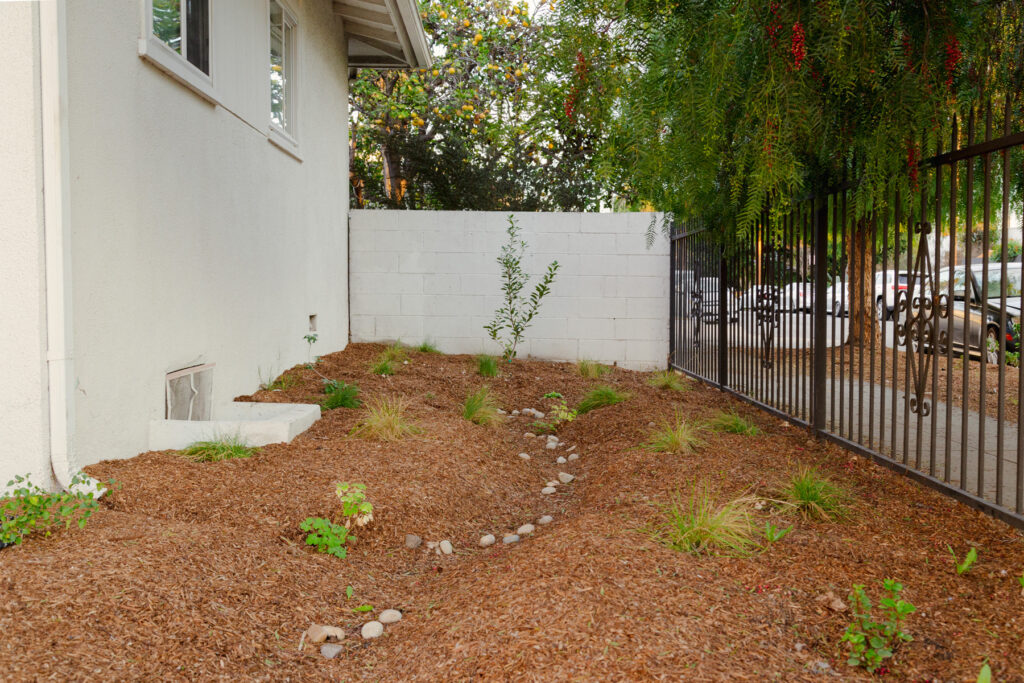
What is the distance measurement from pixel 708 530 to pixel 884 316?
48.9 inches

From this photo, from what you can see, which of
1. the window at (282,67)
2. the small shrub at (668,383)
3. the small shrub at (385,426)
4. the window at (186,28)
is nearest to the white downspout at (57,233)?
the window at (186,28)

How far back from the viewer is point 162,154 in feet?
14.3

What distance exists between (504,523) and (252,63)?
13.9ft

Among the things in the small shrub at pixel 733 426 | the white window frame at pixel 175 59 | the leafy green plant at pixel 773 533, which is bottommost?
→ the leafy green plant at pixel 773 533

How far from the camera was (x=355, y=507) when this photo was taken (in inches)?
137

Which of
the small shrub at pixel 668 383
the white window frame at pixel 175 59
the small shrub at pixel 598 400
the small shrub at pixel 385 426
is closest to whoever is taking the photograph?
the white window frame at pixel 175 59

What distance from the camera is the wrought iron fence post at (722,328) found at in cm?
699

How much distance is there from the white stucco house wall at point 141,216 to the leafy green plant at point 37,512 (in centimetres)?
34

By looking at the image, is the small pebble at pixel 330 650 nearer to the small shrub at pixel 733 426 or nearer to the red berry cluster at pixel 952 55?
the red berry cluster at pixel 952 55

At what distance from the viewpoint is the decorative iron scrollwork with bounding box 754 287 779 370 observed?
573 centimetres

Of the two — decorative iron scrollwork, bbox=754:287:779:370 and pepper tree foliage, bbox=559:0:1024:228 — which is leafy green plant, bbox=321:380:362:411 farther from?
decorative iron scrollwork, bbox=754:287:779:370

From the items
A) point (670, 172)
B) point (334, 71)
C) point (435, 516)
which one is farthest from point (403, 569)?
point (334, 71)

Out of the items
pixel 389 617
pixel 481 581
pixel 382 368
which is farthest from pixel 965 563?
pixel 382 368

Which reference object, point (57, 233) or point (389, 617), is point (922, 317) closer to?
point (389, 617)
